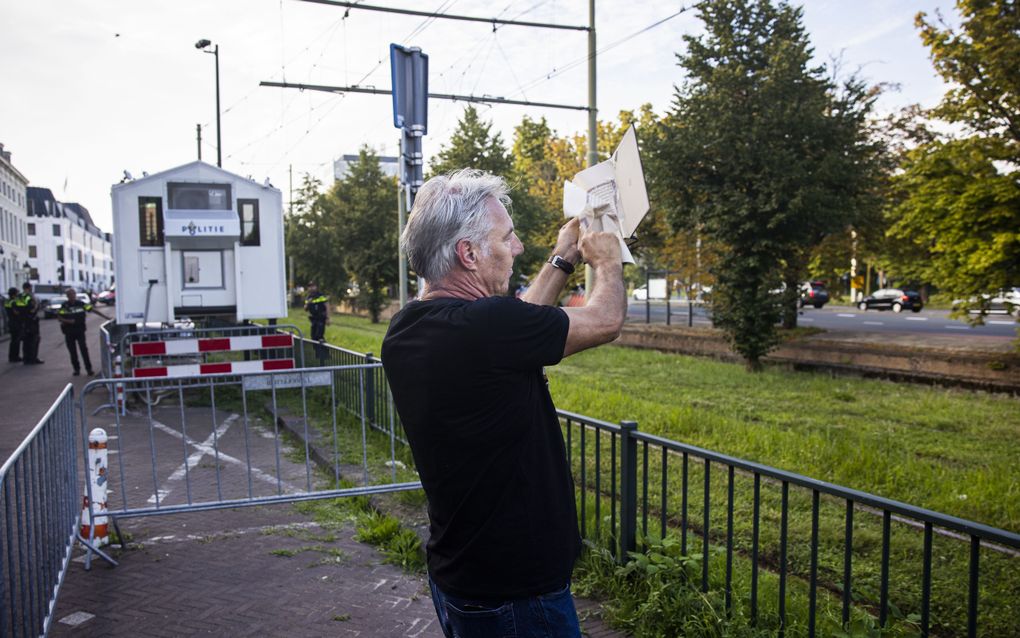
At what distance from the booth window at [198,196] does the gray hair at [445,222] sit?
11515 millimetres

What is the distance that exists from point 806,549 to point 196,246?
1074 centimetres

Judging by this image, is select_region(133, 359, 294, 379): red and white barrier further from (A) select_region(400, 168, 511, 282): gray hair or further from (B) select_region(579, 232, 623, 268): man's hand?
(B) select_region(579, 232, 623, 268): man's hand

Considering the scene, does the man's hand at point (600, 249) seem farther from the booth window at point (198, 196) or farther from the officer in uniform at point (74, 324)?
the officer in uniform at point (74, 324)

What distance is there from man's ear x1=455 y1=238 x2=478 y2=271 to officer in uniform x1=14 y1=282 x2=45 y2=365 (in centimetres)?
1805

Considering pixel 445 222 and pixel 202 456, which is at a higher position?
pixel 445 222

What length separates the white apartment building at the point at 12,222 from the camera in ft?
188

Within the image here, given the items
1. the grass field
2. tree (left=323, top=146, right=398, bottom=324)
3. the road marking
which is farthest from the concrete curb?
tree (left=323, top=146, right=398, bottom=324)

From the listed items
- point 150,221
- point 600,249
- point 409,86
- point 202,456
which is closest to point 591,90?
point 150,221

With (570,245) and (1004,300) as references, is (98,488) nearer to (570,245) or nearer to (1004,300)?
(570,245)

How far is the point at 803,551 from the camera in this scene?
16.4ft

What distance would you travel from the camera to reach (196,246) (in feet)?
40.9

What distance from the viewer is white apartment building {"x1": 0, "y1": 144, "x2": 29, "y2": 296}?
57.3 metres

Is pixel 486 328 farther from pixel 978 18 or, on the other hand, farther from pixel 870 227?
pixel 870 227

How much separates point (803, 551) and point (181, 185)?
1098 centimetres
